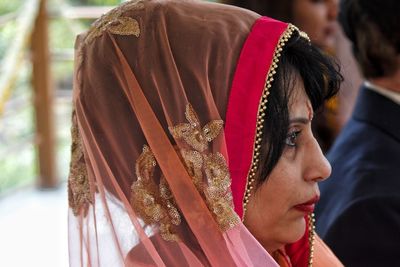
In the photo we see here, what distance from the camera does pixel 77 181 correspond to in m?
1.53

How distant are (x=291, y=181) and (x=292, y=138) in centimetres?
7

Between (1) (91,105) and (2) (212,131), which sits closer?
(2) (212,131)

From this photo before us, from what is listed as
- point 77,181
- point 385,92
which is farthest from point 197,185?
point 385,92

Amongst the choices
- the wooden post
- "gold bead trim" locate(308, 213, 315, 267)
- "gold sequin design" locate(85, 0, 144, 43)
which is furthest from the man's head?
the wooden post

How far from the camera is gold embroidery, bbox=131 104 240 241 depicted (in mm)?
1374

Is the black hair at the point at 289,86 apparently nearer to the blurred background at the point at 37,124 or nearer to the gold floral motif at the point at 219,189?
the gold floral motif at the point at 219,189

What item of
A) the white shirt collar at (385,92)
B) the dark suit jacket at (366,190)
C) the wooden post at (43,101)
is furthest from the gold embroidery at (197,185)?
the wooden post at (43,101)

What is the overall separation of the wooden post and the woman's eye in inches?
153

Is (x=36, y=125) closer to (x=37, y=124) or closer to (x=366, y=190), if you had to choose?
(x=37, y=124)

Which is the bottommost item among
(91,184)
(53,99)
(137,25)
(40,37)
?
(53,99)

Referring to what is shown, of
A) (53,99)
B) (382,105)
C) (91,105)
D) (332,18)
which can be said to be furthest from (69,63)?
(91,105)

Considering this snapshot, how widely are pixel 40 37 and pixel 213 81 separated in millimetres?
3945

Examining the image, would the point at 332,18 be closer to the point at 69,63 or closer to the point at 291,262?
the point at 291,262

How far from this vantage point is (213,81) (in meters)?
1.40
